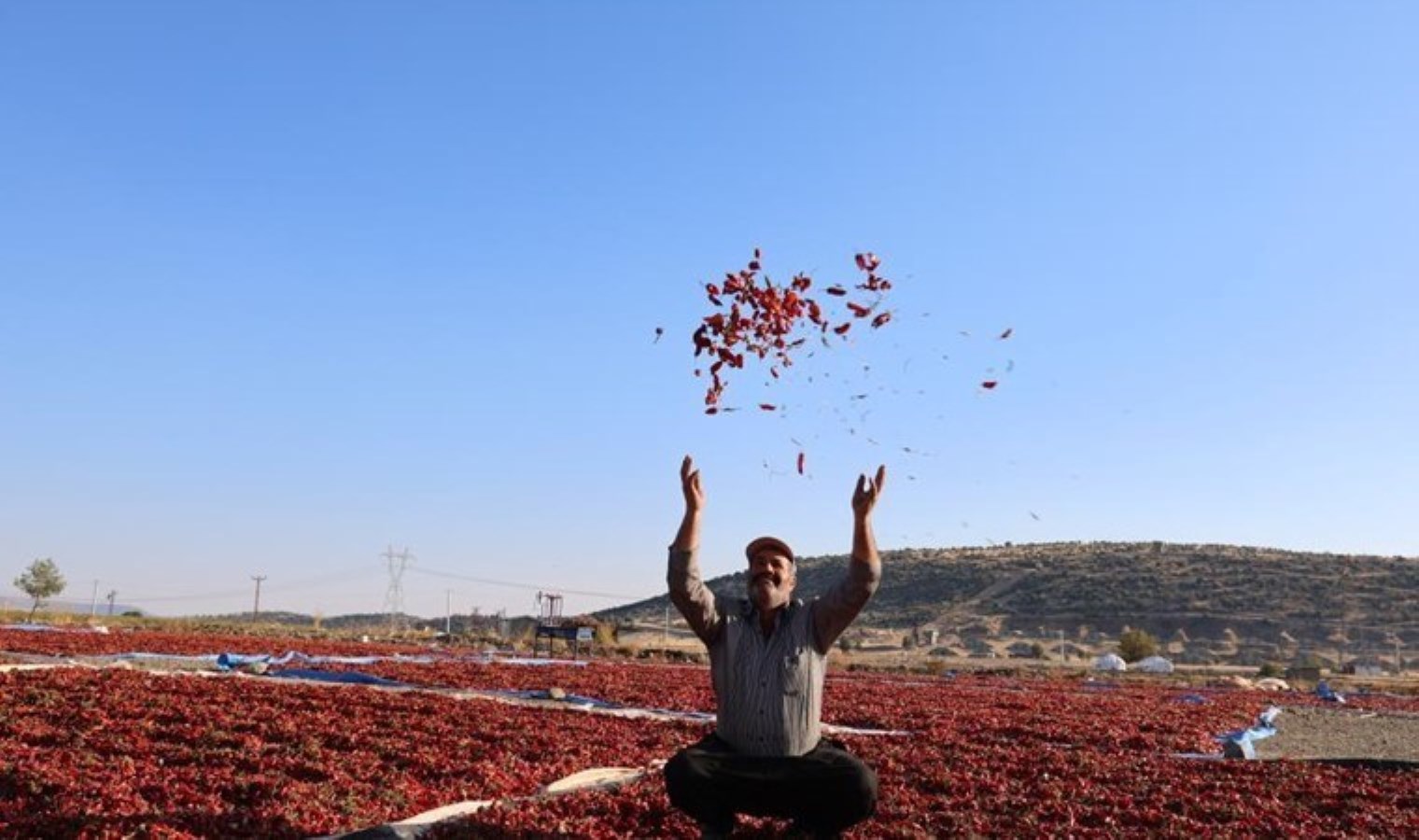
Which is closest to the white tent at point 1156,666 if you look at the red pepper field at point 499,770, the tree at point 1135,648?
the tree at point 1135,648

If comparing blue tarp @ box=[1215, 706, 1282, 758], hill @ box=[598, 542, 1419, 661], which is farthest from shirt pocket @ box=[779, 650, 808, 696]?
hill @ box=[598, 542, 1419, 661]

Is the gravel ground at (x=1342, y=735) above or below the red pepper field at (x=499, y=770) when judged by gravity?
below

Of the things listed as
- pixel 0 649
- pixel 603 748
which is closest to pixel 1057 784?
pixel 603 748

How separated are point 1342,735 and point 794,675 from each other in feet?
62.9

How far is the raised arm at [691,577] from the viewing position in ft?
21.4

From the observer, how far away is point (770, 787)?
6.39 m

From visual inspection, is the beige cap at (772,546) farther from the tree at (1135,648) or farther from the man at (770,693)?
the tree at (1135,648)

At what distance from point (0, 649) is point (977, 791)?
25744 mm

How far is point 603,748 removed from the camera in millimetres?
12820

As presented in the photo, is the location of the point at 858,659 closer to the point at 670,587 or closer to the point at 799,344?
the point at 799,344

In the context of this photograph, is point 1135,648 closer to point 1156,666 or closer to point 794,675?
point 1156,666

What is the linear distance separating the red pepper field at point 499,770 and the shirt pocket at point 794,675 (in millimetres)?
1498

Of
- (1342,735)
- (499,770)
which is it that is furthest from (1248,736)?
(499,770)

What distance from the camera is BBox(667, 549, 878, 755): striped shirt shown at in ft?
21.5
